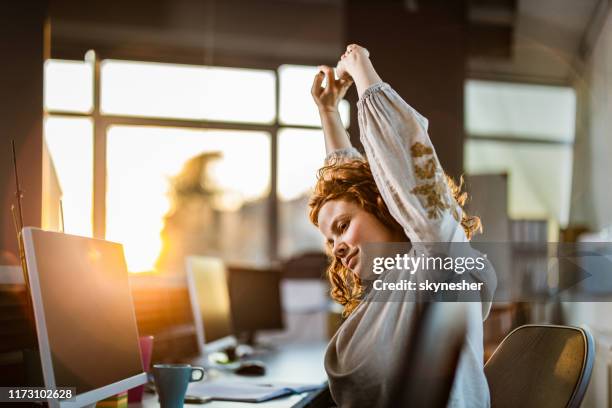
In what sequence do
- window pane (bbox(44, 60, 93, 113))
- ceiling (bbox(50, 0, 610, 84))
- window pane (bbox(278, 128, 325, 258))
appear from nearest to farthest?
window pane (bbox(44, 60, 93, 113)) < ceiling (bbox(50, 0, 610, 84)) < window pane (bbox(278, 128, 325, 258))

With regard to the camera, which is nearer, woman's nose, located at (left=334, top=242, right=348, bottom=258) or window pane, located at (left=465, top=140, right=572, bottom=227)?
woman's nose, located at (left=334, top=242, right=348, bottom=258)

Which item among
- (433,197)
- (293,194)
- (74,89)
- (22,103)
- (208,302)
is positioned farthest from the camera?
(293,194)

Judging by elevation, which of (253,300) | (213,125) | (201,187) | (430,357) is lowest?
(253,300)

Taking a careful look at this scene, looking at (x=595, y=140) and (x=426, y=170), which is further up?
(x=595, y=140)

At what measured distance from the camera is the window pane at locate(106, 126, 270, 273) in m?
6.14

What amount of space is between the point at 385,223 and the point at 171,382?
666mm

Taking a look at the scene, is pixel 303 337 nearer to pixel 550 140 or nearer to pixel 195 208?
pixel 195 208

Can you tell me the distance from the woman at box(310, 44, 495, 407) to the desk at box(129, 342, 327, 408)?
70 centimetres

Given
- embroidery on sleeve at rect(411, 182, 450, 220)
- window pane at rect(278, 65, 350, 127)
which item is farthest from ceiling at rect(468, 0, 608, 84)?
embroidery on sleeve at rect(411, 182, 450, 220)

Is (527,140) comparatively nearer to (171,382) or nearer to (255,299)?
(255,299)

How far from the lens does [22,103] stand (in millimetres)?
2031

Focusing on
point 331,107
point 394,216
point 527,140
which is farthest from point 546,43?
point 394,216

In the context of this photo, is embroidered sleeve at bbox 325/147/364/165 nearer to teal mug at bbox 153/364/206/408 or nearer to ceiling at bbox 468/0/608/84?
teal mug at bbox 153/364/206/408

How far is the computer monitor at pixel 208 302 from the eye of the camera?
2.95 metres
